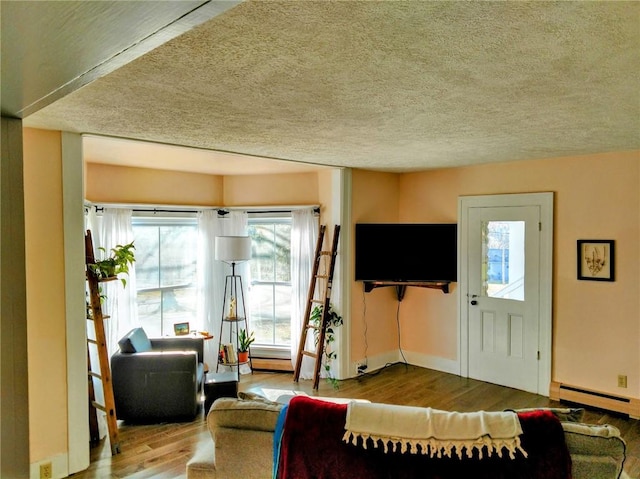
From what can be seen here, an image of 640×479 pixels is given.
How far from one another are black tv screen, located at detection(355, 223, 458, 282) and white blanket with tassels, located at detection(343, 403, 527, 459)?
3.40 meters

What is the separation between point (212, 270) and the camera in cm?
561

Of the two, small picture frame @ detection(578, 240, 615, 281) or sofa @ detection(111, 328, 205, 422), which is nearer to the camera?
sofa @ detection(111, 328, 205, 422)

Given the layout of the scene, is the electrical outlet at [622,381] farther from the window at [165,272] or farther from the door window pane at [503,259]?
the window at [165,272]

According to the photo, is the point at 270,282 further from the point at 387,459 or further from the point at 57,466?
the point at 387,459

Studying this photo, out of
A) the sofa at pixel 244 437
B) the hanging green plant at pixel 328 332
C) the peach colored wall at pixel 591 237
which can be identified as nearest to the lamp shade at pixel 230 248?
the hanging green plant at pixel 328 332

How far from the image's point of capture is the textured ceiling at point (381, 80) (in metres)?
1.50

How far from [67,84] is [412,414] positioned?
1.70 metres

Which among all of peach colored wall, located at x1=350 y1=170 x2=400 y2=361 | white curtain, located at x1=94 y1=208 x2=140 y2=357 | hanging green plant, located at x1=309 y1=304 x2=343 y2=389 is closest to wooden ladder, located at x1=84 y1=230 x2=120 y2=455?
white curtain, located at x1=94 y1=208 x2=140 y2=357

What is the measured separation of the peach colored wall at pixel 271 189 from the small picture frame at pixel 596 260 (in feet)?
9.69

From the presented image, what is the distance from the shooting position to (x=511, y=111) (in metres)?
2.66

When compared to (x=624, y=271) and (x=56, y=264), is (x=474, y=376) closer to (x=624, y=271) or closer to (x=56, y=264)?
(x=624, y=271)

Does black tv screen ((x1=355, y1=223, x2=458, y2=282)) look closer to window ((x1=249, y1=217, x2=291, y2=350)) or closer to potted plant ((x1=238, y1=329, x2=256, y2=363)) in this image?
window ((x1=249, y1=217, x2=291, y2=350))

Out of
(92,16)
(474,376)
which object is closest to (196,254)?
(474,376)

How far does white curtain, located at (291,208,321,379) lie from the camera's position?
18.0ft
